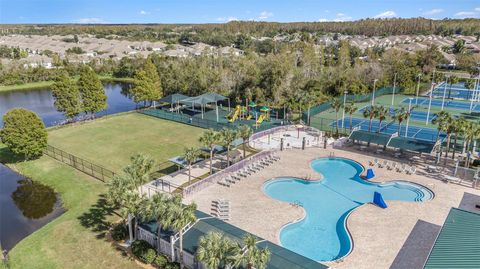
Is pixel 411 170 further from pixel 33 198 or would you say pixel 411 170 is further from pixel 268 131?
pixel 33 198

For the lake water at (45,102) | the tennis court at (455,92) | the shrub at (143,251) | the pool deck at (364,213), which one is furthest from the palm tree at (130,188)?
the tennis court at (455,92)

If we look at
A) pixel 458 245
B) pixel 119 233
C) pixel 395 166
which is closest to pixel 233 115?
pixel 395 166

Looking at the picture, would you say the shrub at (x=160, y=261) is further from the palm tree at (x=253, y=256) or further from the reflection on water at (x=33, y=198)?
the reflection on water at (x=33, y=198)

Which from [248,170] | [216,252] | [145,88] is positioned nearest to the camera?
[216,252]

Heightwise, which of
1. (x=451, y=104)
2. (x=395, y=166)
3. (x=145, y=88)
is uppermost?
(x=145, y=88)

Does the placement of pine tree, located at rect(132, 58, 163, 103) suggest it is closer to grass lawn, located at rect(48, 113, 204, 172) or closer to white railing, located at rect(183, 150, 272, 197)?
grass lawn, located at rect(48, 113, 204, 172)

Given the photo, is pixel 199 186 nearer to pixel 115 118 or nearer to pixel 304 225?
pixel 304 225
